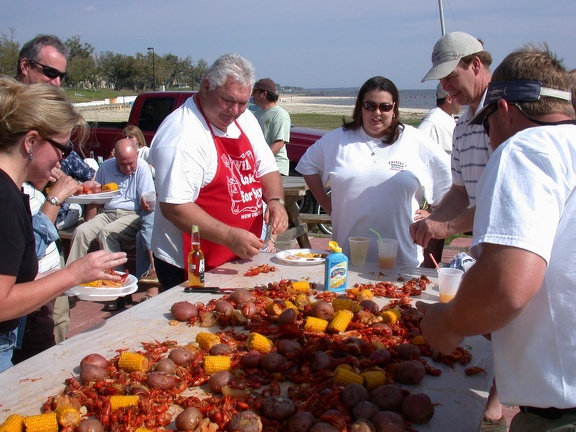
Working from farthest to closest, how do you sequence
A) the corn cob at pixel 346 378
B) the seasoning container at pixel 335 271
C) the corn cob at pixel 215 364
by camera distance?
1. the seasoning container at pixel 335 271
2. the corn cob at pixel 215 364
3. the corn cob at pixel 346 378

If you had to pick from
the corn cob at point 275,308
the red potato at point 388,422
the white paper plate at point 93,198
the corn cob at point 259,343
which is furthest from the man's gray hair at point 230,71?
the white paper plate at point 93,198

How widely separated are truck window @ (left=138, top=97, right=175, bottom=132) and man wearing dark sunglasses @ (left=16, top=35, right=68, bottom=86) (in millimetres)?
6317

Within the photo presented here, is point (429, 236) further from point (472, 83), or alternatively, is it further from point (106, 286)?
point (106, 286)

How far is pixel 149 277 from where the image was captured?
19.1 feet

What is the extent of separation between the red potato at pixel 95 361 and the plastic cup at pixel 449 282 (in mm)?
1768

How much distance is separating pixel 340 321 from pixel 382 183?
5.26ft

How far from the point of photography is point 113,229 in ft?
21.2

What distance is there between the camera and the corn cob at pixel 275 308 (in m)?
2.64

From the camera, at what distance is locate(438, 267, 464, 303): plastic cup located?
289 cm

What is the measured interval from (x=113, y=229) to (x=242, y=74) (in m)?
3.68

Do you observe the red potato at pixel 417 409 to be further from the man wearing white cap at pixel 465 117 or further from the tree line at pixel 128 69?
the tree line at pixel 128 69

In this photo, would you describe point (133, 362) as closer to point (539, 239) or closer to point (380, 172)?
point (539, 239)

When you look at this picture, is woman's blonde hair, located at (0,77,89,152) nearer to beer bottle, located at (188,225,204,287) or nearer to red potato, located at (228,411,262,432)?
beer bottle, located at (188,225,204,287)

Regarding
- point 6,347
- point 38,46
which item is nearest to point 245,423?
point 6,347
